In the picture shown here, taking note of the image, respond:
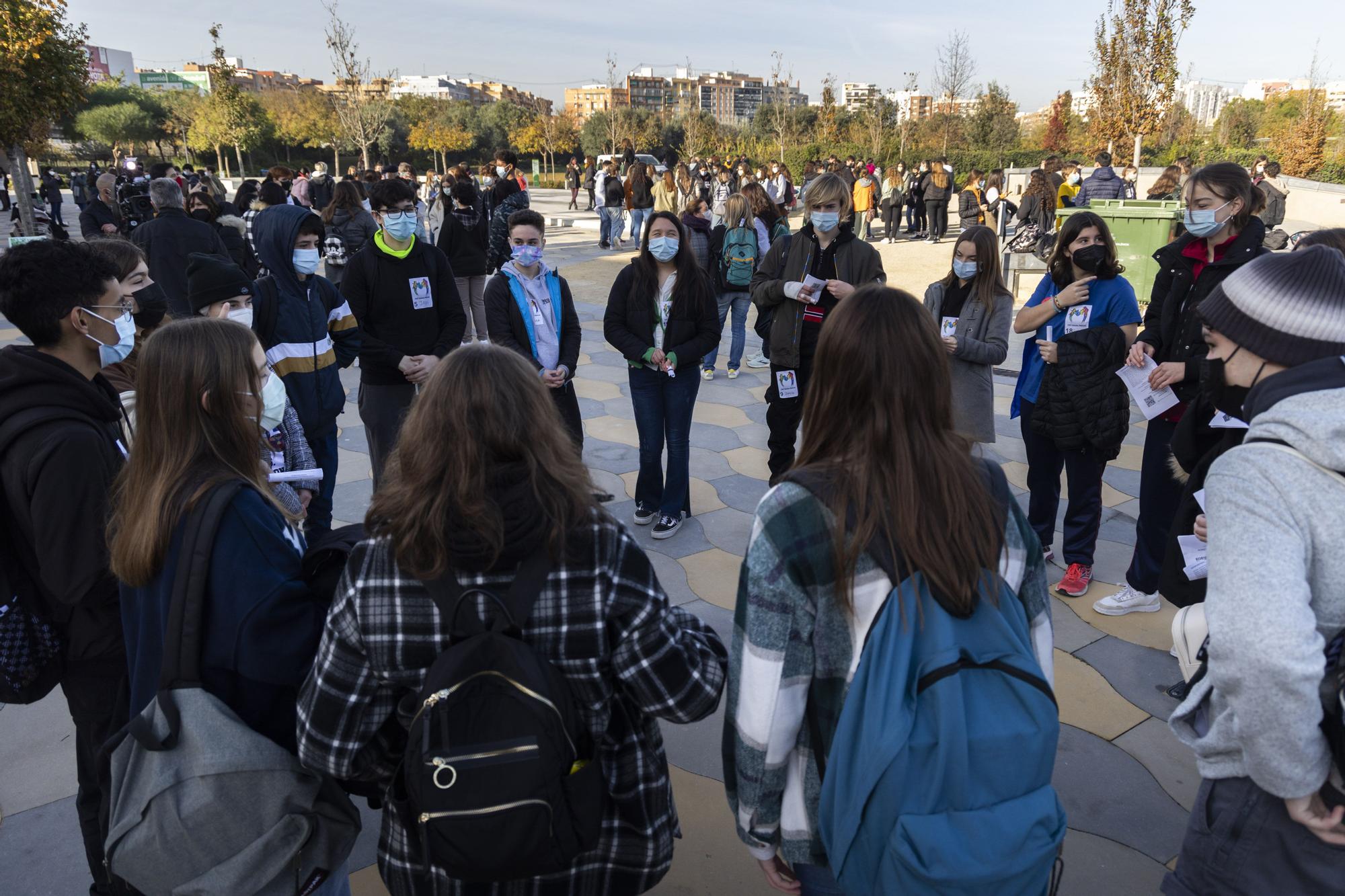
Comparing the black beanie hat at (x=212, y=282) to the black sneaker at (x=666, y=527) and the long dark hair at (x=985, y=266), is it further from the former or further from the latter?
the long dark hair at (x=985, y=266)

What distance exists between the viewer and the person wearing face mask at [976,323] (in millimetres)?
4082

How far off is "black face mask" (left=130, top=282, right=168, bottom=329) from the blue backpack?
336cm

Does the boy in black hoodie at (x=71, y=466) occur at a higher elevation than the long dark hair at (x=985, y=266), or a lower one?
lower

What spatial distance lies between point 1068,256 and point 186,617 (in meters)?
3.74

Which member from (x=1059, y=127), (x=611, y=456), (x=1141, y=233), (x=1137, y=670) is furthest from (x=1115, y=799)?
(x=1059, y=127)

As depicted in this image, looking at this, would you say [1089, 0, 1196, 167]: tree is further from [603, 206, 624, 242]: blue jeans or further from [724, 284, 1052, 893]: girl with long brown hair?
[724, 284, 1052, 893]: girl with long brown hair

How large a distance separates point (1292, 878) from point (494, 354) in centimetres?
172

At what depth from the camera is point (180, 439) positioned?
1735 mm

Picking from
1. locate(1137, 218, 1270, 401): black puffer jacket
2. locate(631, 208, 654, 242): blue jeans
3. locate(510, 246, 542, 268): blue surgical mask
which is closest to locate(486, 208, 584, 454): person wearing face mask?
locate(510, 246, 542, 268): blue surgical mask

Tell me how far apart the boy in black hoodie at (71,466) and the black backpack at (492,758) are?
100cm

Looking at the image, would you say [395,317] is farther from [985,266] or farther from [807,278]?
[985,266]

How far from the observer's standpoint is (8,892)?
237 centimetres

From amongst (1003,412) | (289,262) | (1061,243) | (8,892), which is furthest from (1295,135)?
(8,892)

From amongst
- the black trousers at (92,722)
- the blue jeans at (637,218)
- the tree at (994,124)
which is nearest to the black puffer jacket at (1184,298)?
the black trousers at (92,722)
